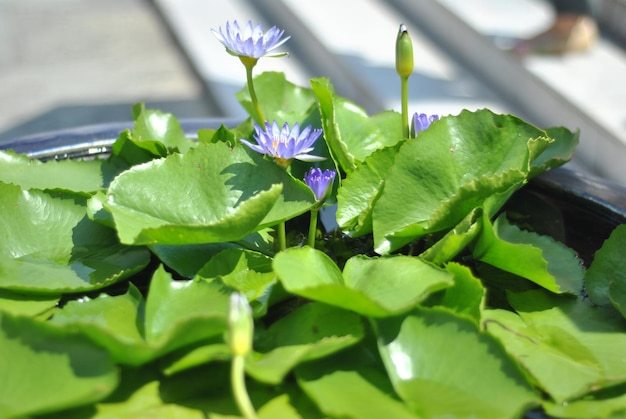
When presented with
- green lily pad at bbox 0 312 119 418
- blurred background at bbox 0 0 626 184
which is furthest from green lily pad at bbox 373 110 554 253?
blurred background at bbox 0 0 626 184

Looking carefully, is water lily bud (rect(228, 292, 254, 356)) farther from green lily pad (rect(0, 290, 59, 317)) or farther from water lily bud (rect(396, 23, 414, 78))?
water lily bud (rect(396, 23, 414, 78))

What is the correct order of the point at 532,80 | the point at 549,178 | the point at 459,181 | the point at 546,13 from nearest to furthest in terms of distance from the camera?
the point at 459,181 < the point at 549,178 < the point at 532,80 < the point at 546,13

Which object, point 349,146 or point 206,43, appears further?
point 206,43

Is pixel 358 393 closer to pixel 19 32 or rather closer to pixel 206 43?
pixel 206 43

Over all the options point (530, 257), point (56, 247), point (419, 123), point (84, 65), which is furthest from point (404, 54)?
point (84, 65)

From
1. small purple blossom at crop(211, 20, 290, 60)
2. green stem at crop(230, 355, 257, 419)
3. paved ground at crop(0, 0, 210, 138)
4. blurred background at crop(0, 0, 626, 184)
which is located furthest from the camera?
paved ground at crop(0, 0, 210, 138)

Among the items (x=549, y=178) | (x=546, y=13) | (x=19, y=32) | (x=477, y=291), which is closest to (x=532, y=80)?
(x=546, y=13)

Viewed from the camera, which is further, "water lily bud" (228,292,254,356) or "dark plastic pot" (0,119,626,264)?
"dark plastic pot" (0,119,626,264)
